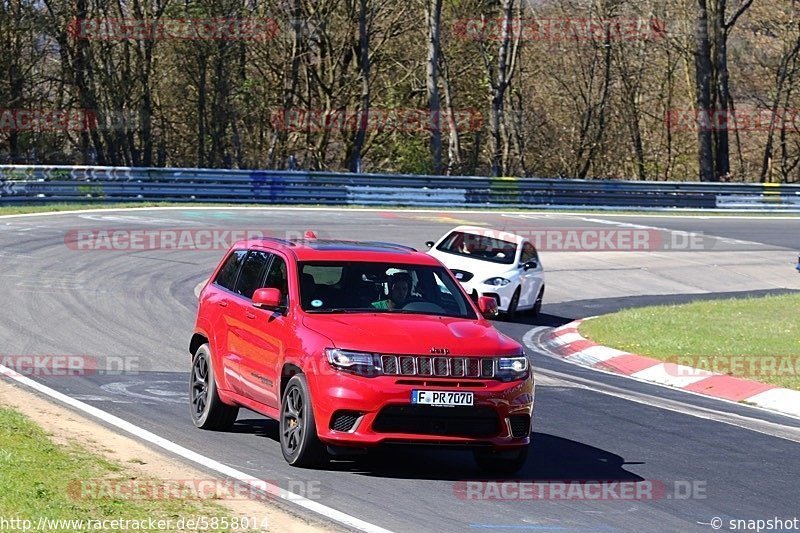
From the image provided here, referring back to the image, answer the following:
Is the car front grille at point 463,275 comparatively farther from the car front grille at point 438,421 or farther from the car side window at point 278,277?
the car front grille at point 438,421

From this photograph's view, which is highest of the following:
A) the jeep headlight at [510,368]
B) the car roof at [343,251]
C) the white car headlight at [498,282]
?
the car roof at [343,251]

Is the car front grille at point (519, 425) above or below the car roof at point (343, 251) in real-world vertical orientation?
below

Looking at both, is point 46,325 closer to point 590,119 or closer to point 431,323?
point 431,323

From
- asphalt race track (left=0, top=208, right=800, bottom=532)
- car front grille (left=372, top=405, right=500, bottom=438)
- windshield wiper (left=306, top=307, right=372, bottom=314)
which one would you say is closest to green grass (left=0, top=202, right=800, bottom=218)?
asphalt race track (left=0, top=208, right=800, bottom=532)

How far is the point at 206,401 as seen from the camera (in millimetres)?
10445

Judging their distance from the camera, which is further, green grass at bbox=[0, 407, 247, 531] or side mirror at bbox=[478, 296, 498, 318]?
side mirror at bbox=[478, 296, 498, 318]

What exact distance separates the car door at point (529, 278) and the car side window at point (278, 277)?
35.3 feet

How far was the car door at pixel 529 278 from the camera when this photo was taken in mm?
20639

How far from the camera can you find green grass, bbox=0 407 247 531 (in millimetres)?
6996

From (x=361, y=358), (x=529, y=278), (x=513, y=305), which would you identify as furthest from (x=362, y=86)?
(x=361, y=358)

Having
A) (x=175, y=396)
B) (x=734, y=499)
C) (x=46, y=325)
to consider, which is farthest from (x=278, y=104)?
(x=734, y=499)

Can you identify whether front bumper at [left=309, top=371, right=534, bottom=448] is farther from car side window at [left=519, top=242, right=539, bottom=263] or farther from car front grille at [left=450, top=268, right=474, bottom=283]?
car side window at [left=519, top=242, right=539, bottom=263]

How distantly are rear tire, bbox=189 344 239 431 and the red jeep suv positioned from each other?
14mm

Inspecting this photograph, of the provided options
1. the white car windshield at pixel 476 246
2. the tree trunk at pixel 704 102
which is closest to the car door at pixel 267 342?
the white car windshield at pixel 476 246
